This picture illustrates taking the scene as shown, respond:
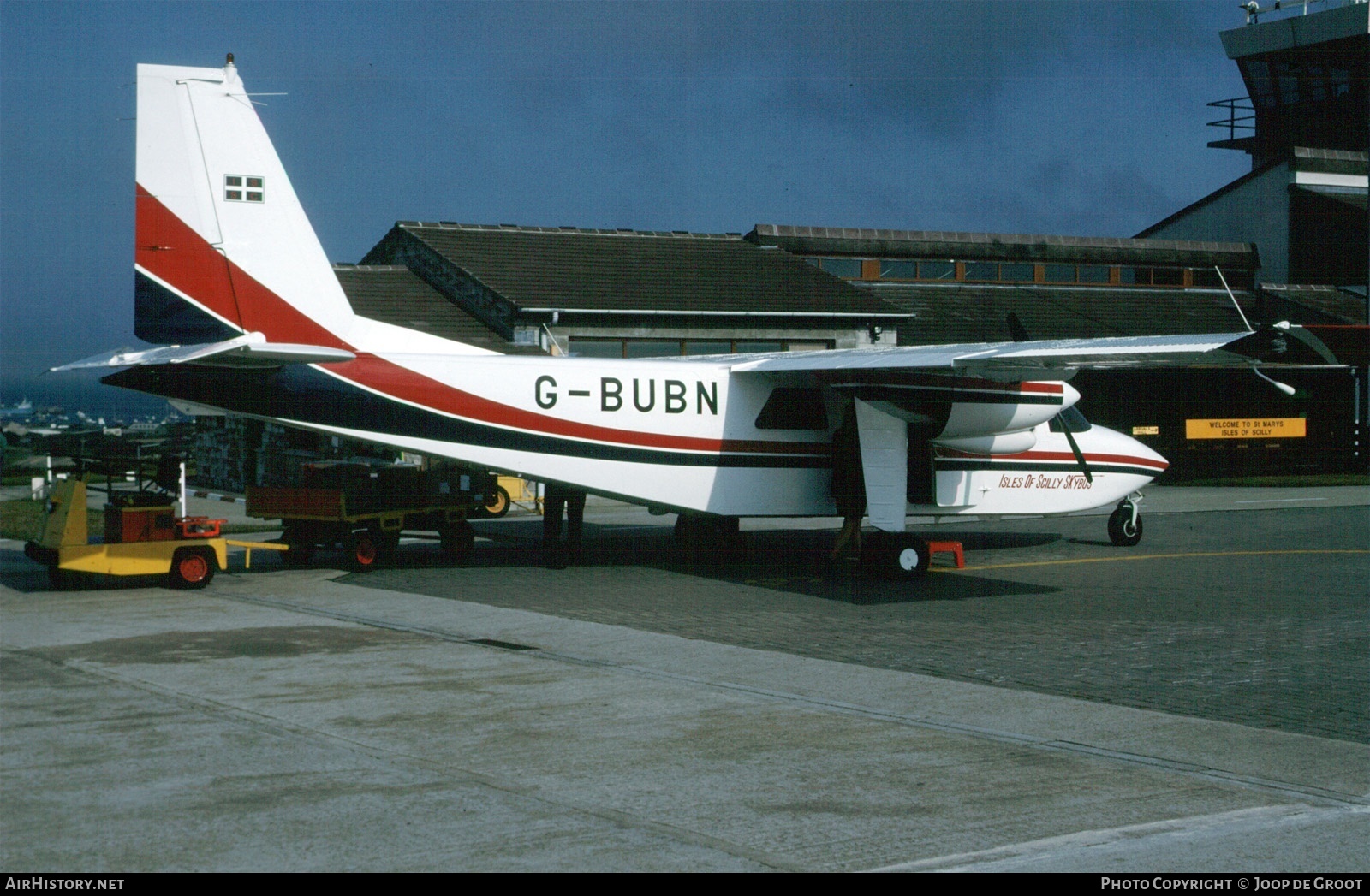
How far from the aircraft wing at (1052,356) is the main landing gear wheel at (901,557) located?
7.41 feet

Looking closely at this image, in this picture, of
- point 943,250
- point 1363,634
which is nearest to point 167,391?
point 1363,634

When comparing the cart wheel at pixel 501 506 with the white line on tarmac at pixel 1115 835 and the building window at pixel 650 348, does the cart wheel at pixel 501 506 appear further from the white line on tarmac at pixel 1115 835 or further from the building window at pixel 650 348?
the white line on tarmac at pixel 1115 835

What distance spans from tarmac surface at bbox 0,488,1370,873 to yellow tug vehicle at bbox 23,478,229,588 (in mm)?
331

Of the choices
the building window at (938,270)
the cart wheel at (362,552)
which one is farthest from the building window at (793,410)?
the building window at (938,270)

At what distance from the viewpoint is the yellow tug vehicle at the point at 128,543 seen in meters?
14.7

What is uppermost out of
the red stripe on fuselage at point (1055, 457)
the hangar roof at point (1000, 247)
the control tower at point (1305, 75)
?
the control tower at point (1305, 75)

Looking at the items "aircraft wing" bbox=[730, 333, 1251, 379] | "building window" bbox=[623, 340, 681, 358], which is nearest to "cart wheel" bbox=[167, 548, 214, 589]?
"aircraft wing" bbox=[730, 333, 1251, 379]

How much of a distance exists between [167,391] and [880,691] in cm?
935

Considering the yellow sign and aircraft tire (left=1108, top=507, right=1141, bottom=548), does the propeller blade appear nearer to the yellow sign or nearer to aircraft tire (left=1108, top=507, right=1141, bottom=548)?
aircraft tire (left=1108, top=507, right=1141, bottom=548)

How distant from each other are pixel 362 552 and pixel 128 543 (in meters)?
3.03

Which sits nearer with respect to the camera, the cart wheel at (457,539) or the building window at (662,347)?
the cart wheel at (457,539)

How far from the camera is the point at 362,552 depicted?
1692 cm

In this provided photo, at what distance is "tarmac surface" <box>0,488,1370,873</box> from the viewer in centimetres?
579
